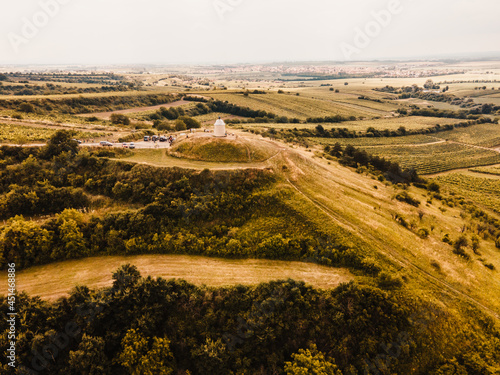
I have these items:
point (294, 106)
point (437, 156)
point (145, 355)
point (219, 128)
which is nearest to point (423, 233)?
point (219, 128)

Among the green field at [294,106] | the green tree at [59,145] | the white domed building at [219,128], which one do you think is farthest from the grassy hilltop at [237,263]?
the green field at [294,106]

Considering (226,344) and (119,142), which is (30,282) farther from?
(119,142)

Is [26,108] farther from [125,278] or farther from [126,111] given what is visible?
[125,278]

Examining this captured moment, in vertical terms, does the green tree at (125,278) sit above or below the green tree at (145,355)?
above

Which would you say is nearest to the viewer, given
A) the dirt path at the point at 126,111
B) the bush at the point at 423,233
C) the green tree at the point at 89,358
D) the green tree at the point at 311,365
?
the green tree at the point at 311,365

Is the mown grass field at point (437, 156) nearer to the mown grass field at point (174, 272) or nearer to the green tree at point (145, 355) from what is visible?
the mown grass field at point (174, 272)

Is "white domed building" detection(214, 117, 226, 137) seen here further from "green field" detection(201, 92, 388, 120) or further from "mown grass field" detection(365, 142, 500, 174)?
"green field" detection(201, 92, 388, 120)
